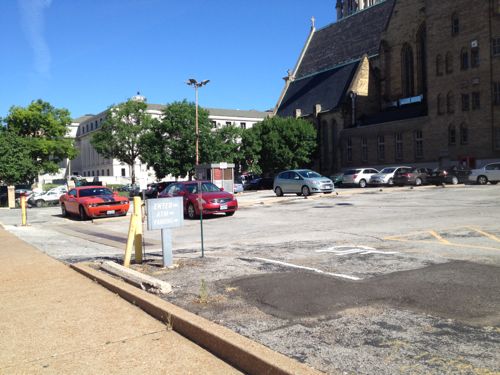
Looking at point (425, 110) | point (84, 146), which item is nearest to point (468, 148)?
point (425, 110)

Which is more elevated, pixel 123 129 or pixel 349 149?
pixel 123 129

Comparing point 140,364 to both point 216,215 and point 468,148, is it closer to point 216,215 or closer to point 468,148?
point 216,215

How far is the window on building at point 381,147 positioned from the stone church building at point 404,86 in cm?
11

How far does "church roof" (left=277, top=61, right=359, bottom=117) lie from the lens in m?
63.0

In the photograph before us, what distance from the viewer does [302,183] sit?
2839 centimetres

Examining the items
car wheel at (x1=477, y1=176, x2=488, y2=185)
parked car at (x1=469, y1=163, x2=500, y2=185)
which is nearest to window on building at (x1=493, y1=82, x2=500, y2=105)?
parked car at (x1=469, y1=163, x2=500, y2=185)

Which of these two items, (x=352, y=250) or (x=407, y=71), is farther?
(x=407, y=71)

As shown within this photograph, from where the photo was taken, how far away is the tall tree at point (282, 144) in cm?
5747

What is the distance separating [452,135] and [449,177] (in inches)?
427

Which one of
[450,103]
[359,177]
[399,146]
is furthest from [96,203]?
[399,146]

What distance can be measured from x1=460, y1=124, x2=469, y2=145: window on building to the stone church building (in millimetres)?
94

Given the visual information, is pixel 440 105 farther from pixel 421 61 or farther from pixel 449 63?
pixel 421 61

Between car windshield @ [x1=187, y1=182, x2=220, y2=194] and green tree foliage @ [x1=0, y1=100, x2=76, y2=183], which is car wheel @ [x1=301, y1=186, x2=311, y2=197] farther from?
green tree foliage @ [x1=0, y1=100, x2=76, y2=183]

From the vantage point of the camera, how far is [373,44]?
64125 millimetres
